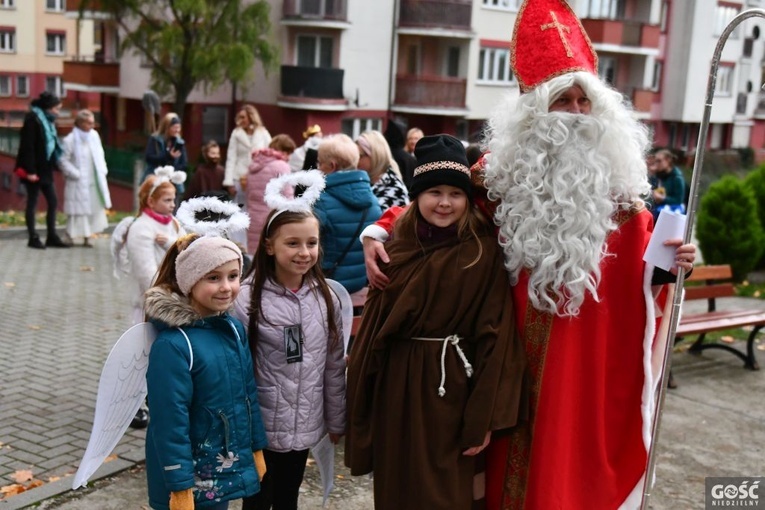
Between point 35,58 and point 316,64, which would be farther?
point 35,58

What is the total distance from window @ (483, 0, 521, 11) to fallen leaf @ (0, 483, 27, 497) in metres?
30.5

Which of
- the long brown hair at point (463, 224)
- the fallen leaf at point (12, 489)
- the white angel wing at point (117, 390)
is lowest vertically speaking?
the fallen leaf at point (12, 489)

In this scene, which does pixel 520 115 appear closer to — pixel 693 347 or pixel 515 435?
pixel 515 435

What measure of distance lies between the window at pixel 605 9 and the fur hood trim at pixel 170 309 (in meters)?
35.1

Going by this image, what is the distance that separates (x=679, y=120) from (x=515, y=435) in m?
38.8

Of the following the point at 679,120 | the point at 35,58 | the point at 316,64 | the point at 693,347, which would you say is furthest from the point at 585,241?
the point at 35,58

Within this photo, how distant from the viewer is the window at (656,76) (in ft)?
129

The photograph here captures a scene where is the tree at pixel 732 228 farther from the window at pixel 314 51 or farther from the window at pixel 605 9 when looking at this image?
the window at pixel 605 9

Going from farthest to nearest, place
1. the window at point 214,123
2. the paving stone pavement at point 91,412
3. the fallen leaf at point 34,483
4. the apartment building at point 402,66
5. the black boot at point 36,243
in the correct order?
the window at point 214,123, the apartment building at point 402,66, the black boot at point 36,243, the paving stone pavement at point 91,412, the fallen leaf at point 34,483

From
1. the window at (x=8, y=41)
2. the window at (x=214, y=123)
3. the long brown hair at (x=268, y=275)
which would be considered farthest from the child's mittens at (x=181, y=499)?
the window at (x=8, y=41)

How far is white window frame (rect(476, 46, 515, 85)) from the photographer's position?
33.1 metres

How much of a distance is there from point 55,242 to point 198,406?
9.34m

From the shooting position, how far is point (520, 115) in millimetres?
3471

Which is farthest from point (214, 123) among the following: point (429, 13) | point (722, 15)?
point (722, 15)
